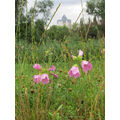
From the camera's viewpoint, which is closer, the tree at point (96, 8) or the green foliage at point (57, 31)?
the tree at point (96, 8)

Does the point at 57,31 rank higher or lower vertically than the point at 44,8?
lower

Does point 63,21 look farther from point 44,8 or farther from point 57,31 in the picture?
point 57,31

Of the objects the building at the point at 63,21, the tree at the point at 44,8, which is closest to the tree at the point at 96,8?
the building at the point at 63,21

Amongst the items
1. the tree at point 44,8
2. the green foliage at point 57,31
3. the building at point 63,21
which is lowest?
the green foliage at point 57,31

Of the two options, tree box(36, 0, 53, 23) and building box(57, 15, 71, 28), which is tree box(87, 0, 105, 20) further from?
tree box(36, 0, 53, 23)

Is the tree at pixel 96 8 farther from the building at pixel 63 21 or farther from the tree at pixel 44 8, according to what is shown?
the tree at pixel 44 8

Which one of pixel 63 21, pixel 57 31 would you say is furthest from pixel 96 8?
pixel 57 31

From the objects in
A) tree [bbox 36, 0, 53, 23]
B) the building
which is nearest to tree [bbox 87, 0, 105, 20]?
the building

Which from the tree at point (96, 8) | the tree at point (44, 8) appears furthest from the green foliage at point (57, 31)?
the tree at point (96, 8)

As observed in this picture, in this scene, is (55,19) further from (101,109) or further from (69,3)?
(101,109)

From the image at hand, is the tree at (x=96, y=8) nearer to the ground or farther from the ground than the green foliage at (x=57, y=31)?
farther from the ground
